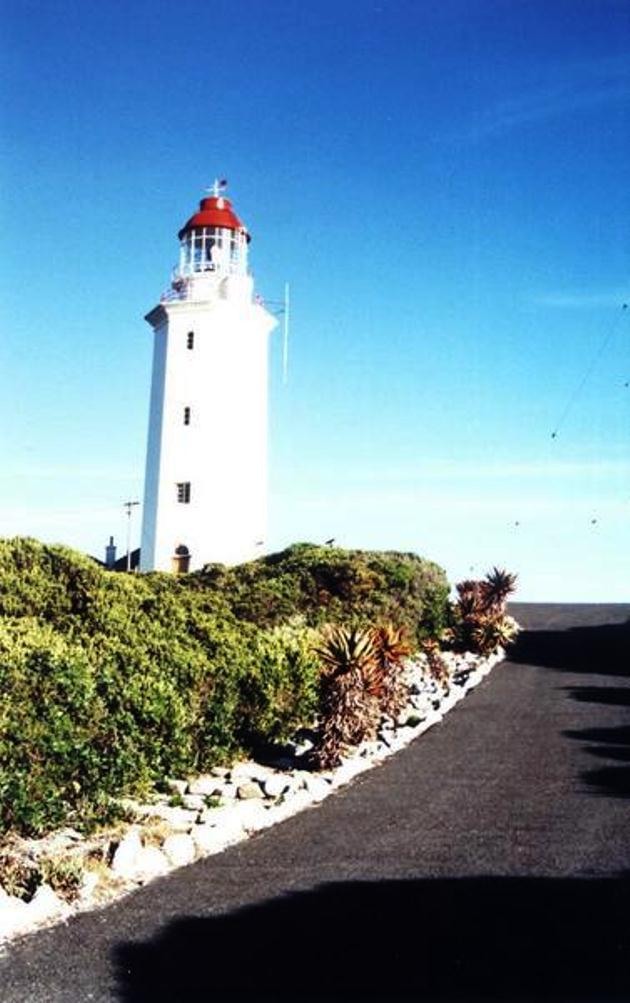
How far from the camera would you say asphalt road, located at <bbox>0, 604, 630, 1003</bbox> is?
6.15m

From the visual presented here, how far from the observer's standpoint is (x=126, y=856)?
27.6ft

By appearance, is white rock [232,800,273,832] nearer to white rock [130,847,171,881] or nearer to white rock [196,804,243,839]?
white rock [196,804,243,839]

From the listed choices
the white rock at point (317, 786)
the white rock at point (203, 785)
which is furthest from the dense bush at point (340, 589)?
the white rock at point (203, 785)

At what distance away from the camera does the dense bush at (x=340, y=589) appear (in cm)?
2198

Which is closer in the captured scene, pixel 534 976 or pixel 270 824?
pixel 534 976

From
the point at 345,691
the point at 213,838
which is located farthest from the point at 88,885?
the point at 345,691

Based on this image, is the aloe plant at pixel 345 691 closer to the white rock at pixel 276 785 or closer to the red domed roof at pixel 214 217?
the white rock at pixel 276 785

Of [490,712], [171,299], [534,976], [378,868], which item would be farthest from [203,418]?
[534,976]

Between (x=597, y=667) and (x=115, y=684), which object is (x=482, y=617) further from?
(x=115, y=684)

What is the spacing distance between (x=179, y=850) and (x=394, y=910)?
263 centimetres

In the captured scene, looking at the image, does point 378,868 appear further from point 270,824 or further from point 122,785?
→ point 122,785

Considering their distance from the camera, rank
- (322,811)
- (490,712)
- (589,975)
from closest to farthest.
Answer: (589,975)
(322,811)
(490,712)

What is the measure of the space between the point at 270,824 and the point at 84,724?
274 cm

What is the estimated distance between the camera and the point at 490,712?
17969mm
